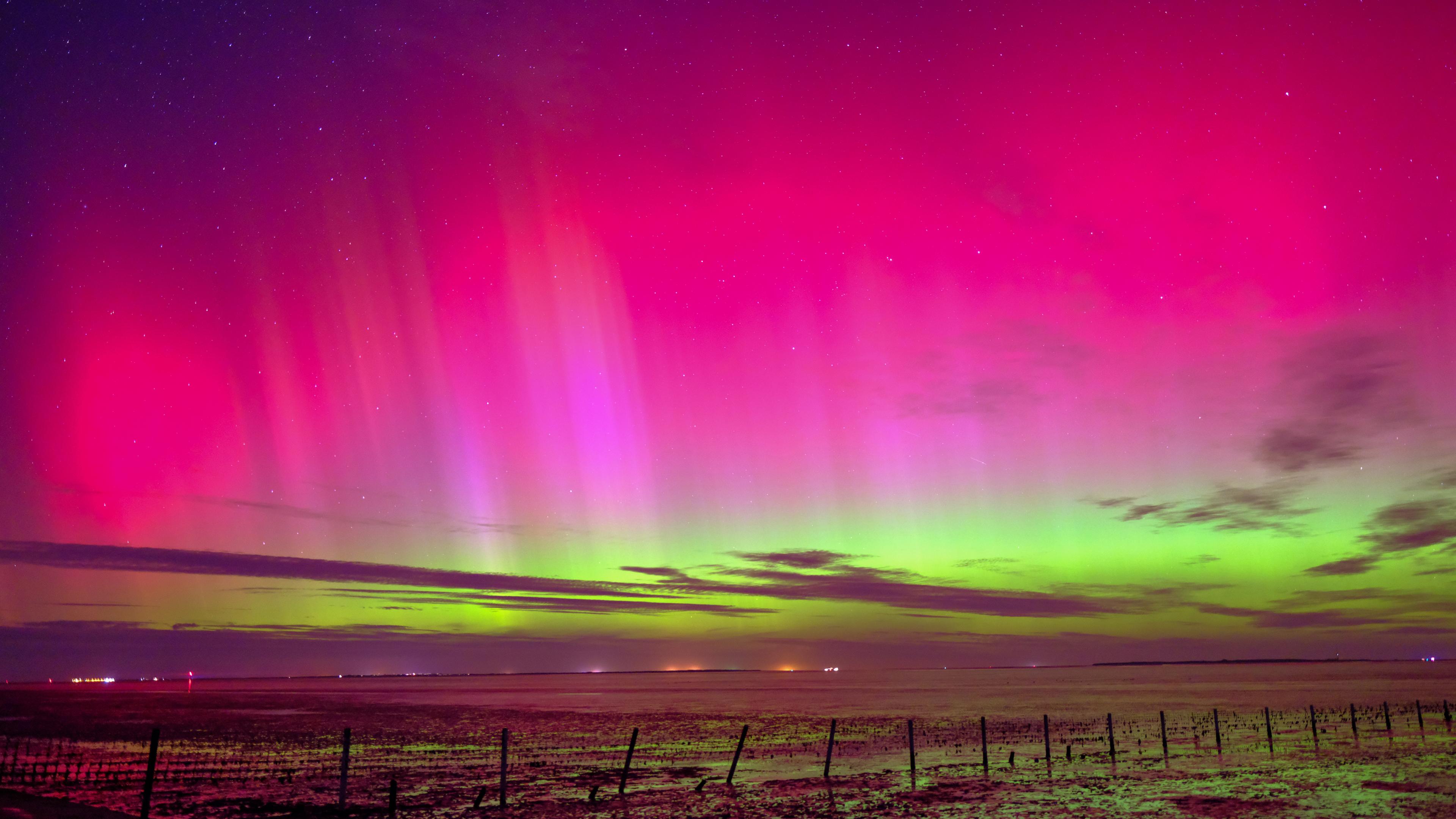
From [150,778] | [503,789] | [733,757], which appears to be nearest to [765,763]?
[733,757]

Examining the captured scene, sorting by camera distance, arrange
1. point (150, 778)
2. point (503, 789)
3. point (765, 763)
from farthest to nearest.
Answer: point (765, 763), point (503, 789), point (150, 778)

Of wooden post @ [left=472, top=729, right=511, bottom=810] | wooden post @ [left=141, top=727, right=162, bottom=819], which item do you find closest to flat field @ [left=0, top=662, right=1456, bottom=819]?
wooden post @ [left=472, top=729, right=511, bottom=810]

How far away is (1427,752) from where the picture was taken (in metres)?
40.4

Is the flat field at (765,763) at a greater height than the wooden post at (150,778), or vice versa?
the wooden post at (150,778)

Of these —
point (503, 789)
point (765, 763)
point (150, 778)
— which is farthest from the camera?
point (765, 763)

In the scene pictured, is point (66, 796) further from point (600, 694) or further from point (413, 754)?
point (600, 694)

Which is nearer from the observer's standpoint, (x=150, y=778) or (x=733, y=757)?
(x=150, y=778)

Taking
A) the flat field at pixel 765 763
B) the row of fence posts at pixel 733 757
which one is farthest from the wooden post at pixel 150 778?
the flat field at pixel 765 763

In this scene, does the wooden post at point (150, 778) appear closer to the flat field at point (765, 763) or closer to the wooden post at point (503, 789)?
the flat field at point (765, 763)

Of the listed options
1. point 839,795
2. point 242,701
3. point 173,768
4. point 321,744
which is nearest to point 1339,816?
point 839,795

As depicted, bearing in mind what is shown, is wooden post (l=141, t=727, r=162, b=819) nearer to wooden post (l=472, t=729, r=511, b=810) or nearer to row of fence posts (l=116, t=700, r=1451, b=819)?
row of fence posts (l=116, t=700, r=1451, b=819)

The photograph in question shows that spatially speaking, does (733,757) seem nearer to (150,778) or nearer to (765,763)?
(765,763)

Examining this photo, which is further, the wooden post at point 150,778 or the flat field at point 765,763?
the flat field at point 765,763

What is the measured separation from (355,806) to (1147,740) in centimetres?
4356
